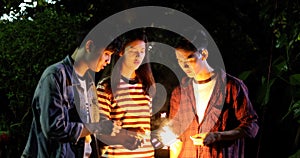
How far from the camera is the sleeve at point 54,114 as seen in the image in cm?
281

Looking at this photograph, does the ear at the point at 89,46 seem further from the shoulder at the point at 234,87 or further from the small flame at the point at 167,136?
the shoulder at the point at 234,87

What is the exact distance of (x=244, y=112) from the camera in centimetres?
306

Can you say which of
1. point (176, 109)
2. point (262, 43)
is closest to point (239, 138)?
point (176, 109)

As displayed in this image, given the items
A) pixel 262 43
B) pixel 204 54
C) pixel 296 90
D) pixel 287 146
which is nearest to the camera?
pixel 204 54

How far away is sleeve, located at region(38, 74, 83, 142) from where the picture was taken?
2807 millimetres

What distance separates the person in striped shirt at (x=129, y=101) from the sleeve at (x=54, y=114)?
0.97ft

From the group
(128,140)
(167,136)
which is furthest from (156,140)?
(128,140)

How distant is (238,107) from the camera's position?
306 cm

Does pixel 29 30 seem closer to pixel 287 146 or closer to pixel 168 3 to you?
pixel 168 3

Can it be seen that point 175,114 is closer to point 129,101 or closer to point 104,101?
point 129,101

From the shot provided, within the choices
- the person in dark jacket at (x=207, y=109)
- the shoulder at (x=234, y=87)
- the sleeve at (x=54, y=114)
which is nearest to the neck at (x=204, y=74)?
→ the person in dark jacket at (x=207, y=109)

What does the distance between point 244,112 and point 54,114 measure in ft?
3.63

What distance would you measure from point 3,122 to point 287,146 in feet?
8.05

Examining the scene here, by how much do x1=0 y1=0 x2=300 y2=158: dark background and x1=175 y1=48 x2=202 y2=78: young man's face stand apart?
0.87 metres
